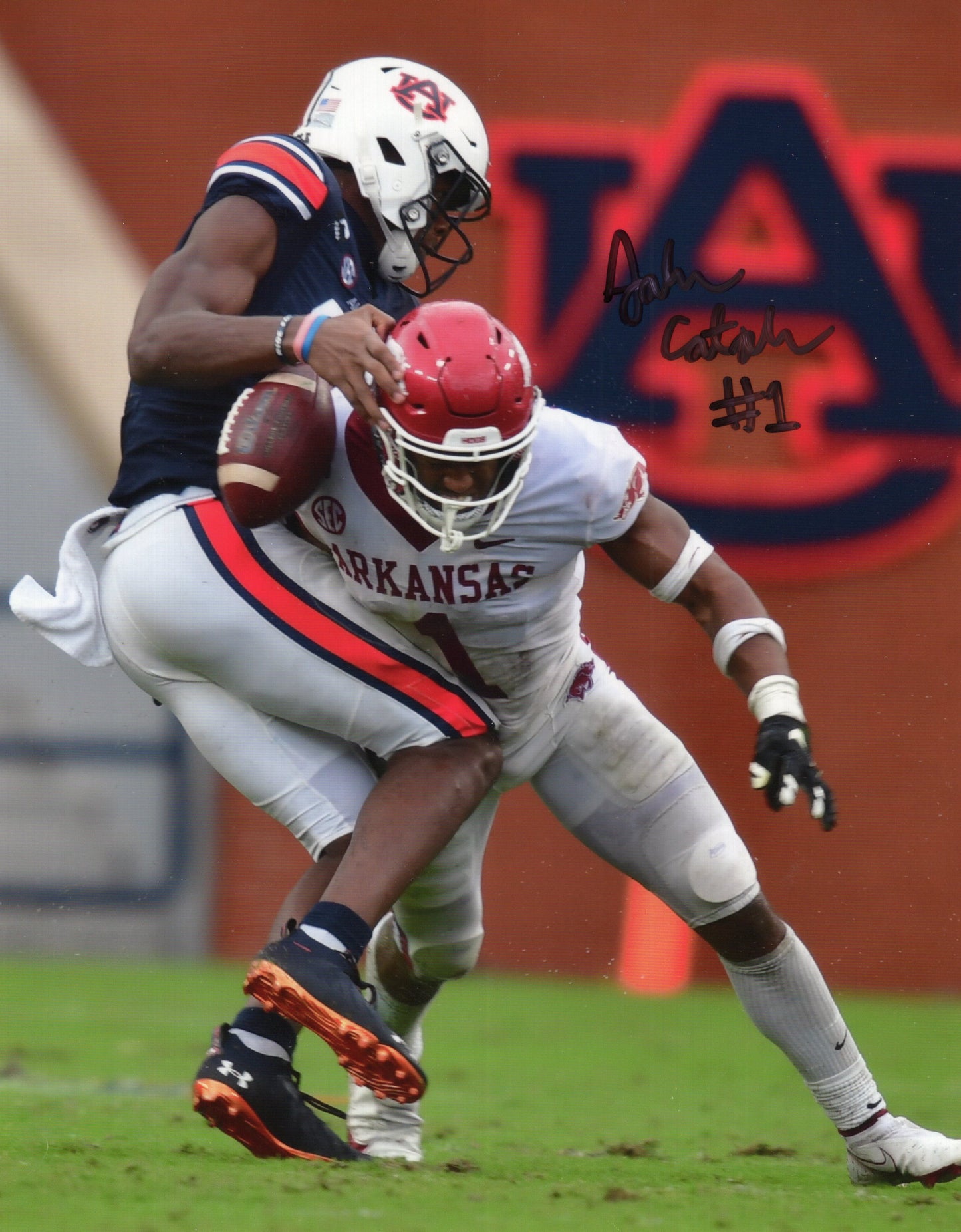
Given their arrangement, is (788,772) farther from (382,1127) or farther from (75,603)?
(75,603)

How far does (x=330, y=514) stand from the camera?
2.45 metres

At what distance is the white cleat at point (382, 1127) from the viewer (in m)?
2.81

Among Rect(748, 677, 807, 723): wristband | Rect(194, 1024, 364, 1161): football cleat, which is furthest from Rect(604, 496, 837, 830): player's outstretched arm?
Rect(194, 1024, 364, 1161): football cleat

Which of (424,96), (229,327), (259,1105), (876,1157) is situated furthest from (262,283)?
(876,1157)

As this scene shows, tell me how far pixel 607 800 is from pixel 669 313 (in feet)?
9.56

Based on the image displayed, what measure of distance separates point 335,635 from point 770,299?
3126 millimetres

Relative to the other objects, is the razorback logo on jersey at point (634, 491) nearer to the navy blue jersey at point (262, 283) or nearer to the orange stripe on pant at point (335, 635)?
the orange stripe on pant at point (335, 635)

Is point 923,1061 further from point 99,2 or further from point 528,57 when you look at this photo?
point 99,2

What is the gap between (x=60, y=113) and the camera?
211 inches

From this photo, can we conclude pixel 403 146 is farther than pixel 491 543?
Yes

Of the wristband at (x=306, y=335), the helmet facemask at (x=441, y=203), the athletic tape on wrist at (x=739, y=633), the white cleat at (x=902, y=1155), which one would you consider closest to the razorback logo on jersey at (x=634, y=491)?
the athletic tape on wrist at (x=739, y=633)

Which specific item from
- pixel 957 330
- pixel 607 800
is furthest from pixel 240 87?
pixel 607 800

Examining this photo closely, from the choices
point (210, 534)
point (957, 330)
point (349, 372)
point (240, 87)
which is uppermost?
point (240, 87)

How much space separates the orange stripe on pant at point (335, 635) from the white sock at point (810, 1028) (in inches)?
23.5
